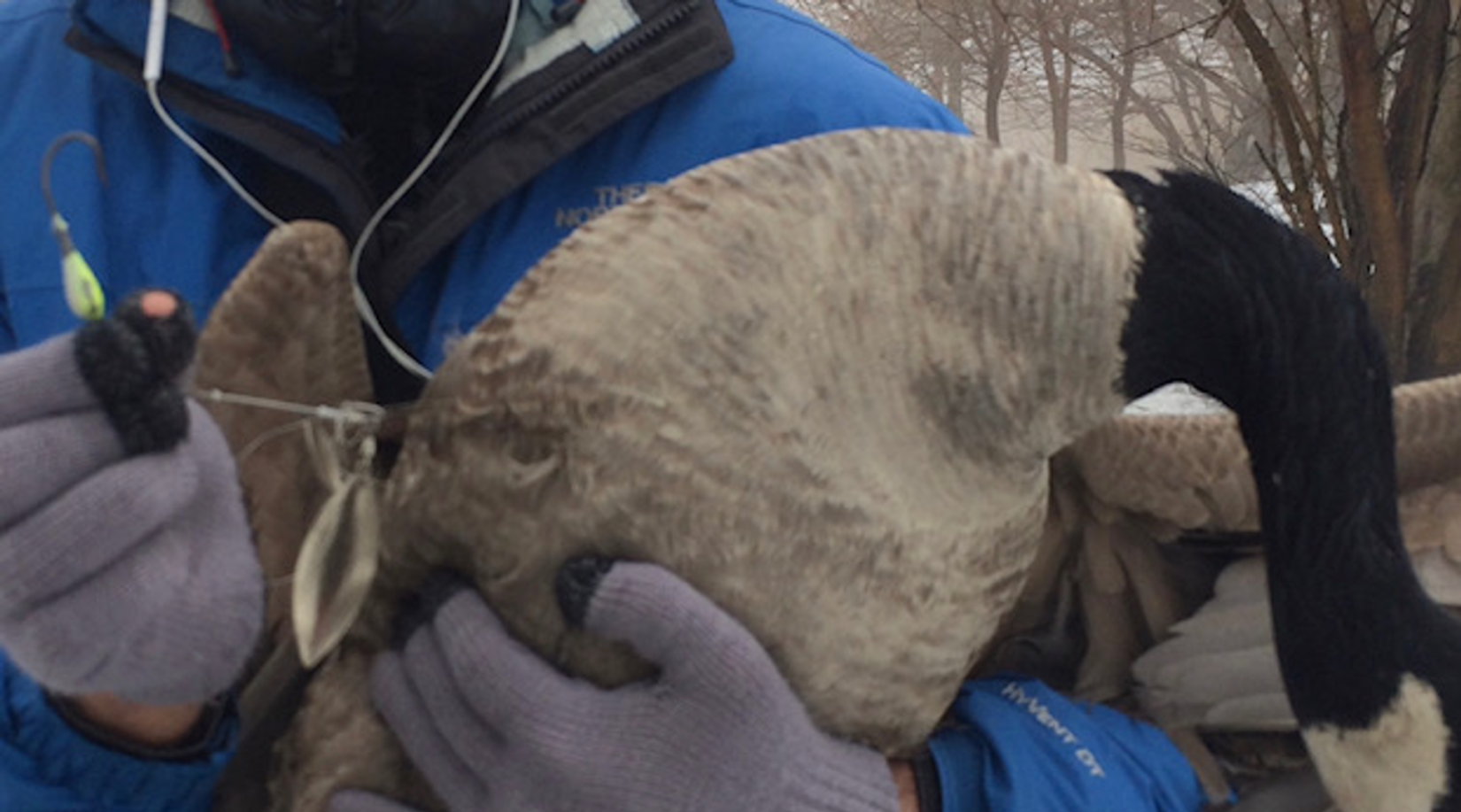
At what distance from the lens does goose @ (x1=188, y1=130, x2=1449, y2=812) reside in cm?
109

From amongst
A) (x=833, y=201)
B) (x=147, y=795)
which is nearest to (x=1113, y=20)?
(x=833, y=201)

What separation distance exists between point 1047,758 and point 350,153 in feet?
3.53

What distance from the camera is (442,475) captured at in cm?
112

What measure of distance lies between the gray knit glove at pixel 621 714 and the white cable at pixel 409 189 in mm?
399

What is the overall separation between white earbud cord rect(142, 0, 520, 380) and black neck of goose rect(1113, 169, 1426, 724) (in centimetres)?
75

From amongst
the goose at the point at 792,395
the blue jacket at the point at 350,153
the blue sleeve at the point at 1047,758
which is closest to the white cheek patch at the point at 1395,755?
the blue sleeve at the point at 1047,758

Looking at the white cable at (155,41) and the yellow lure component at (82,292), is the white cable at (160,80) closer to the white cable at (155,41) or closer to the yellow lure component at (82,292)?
the white cable at (155,41)

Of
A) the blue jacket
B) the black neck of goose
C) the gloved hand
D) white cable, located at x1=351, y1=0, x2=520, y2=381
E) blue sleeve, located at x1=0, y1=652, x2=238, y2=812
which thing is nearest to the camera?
the gloved hand

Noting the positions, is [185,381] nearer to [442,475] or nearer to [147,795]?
[442,475]

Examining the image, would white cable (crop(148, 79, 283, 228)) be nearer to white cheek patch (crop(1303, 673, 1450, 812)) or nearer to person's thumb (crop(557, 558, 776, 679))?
person's thumb (crop(557, 558, 776, 679))

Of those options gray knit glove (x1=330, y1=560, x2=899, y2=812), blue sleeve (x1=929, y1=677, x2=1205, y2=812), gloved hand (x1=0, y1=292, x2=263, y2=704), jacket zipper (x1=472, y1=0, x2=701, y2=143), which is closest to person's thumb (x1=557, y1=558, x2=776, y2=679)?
gray knit glove (x1=330, y1=560, x2=899, y2=812)

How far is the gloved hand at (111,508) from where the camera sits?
2.77 ft

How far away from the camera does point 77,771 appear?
1.20 meters

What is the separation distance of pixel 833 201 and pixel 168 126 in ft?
2.98
